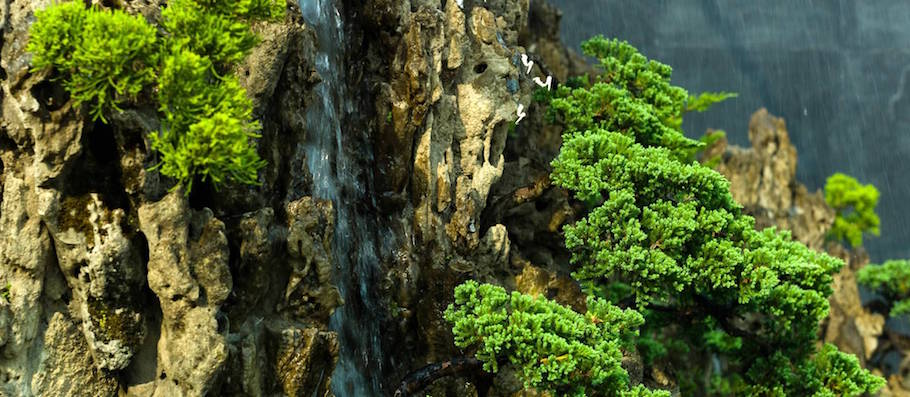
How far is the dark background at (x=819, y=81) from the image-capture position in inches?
2362

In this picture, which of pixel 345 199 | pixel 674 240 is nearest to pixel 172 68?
pixel 345 199

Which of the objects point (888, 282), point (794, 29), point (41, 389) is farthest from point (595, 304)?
point (794, 29)

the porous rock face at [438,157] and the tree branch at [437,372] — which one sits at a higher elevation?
the porous rock face at [438,157]

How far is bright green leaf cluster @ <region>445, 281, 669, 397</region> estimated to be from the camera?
1448 cm

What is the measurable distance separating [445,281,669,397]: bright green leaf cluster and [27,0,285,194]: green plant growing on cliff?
5098mm

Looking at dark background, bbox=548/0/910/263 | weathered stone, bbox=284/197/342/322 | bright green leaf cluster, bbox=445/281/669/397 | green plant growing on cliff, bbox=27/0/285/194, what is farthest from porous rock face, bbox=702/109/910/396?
green plant growing on cliff, bbox=27/0/285/194

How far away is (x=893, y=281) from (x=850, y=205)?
6.20 meters

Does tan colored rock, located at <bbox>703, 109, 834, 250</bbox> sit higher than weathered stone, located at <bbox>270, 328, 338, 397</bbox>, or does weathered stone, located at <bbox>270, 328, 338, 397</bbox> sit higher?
tan colored rock, located at <bbox>703, 109, 834, 250</bbox>

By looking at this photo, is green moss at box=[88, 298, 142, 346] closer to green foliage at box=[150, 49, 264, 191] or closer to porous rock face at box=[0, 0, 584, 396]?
A: porous rock face at box=[0, 0, 584, 396]

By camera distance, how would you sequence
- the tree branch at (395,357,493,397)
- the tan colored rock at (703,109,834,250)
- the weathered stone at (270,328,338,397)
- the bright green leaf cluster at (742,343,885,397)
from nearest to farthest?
the weathered stone at (270,328,338,397)
the tree branch at (395,357,493,397)
the bright green leaf cluster at (742,343,885,397)
the tan colored rock at (703,109,834,250)

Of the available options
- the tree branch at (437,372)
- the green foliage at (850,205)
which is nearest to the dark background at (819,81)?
the green foliage at (850,205)

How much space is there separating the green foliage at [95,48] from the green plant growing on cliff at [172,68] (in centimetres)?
1

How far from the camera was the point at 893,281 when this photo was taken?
32.8 m

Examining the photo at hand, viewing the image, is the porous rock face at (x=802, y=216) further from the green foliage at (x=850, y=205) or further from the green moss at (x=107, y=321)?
the green moss at (x=107, y=321)
